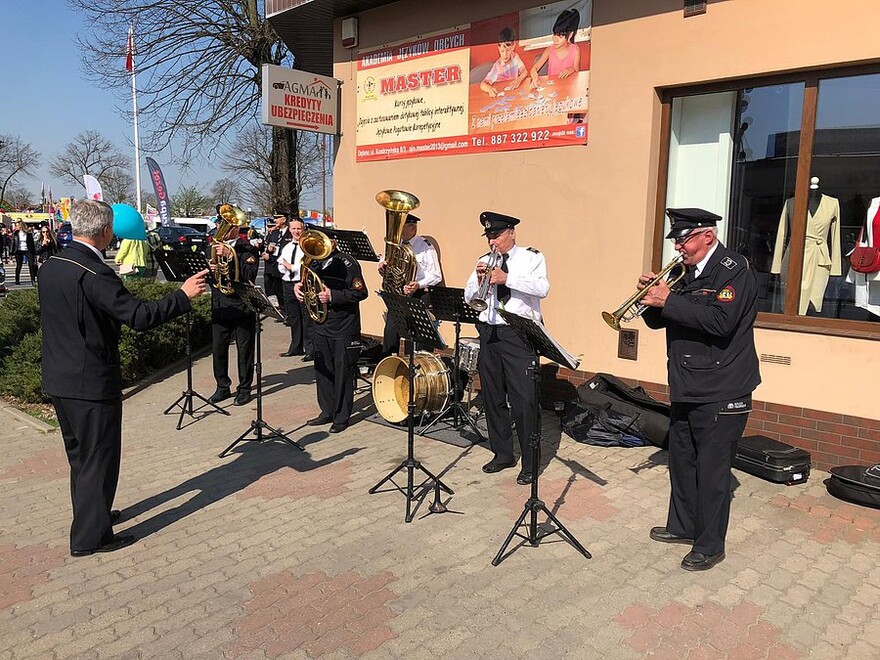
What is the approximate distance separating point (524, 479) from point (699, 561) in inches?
66.8

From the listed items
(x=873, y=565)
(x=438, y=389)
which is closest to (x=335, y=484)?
(x=438, y=389)

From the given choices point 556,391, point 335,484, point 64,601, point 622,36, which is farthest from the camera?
point 556,391

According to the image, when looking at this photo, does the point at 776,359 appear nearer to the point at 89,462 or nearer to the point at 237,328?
the point at 89,462

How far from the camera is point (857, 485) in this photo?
514 cm

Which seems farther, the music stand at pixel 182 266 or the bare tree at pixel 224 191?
the bare tree at pixel 224 191

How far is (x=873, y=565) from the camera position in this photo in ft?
14.0

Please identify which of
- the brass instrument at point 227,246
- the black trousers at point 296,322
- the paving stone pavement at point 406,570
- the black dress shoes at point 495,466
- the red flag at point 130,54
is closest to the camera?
the paving stone pavement at point 406,570

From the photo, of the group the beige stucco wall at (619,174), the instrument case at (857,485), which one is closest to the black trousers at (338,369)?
the beige stucco wall at (619,174)

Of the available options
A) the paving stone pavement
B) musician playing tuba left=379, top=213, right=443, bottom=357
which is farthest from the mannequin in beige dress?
musician playing tuba left=379, top=213, right=443, bottom=357

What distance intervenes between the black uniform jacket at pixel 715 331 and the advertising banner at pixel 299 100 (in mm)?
6722

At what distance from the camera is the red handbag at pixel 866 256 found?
5801 millimetres

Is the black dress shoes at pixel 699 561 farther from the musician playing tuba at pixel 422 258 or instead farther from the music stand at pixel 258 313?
the musician playing tuba at pixel 422 258

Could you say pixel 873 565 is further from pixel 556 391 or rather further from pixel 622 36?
Result: pixel 622 36

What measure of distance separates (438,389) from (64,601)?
398 centimetres
